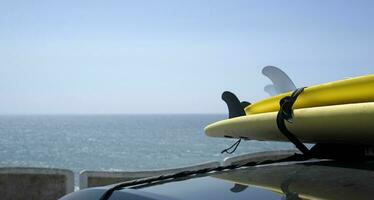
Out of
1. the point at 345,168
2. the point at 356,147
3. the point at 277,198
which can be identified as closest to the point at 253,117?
the point at 356,147

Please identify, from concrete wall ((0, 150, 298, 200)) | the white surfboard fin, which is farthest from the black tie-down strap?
concrete wall ((0, 150, 298, 200))

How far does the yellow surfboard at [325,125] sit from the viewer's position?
2.54 meters

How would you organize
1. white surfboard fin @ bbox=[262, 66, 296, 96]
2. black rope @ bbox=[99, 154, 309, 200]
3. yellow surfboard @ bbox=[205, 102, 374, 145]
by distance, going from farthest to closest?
white surfboard fin @ bbox=[262, 66, 296, 96], yellow surfboard @ bbox=[205, 102, 374, 145], black rope @ bbox=[99, 154, 309, 200]

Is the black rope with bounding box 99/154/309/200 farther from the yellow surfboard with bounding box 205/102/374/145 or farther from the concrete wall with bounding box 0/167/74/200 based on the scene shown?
the concrete wall with bounding box 0/167/74/200

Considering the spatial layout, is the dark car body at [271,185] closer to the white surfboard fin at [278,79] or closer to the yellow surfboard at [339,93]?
the yellow surfboard at [339,93]

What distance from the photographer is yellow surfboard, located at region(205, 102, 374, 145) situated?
8.33 ft

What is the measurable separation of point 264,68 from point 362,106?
1.25 metres

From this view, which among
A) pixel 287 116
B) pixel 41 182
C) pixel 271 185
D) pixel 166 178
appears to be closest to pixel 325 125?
pixel 287 116

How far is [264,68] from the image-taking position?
3758 mm

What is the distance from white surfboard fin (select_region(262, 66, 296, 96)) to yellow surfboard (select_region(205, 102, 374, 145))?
478 mm

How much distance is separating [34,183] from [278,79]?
599cm

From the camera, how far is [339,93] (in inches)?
111

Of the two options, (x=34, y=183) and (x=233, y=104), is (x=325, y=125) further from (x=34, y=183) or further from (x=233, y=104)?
(x=34, y=183)

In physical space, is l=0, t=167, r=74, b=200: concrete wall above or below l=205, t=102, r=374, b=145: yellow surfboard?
below
